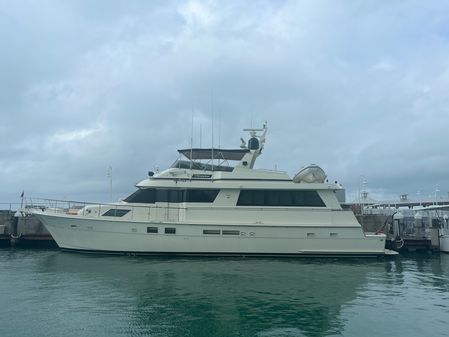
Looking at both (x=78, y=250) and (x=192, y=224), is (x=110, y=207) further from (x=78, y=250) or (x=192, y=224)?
(x=192, y=224)

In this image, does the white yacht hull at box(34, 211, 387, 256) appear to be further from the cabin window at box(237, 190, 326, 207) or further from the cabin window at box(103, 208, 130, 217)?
the cabin window at box(237, 190, 326, 207)

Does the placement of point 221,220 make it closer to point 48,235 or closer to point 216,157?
point 216,157

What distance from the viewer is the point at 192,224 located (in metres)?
16.2

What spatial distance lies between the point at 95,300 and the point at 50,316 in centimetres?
139

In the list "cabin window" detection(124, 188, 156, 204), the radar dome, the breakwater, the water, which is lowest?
the water

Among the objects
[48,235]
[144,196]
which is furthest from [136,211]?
[48,235]

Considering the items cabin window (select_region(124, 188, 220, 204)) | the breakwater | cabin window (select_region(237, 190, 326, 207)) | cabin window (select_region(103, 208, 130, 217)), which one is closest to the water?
cabin window (select_region(103, 208, 130, 217))

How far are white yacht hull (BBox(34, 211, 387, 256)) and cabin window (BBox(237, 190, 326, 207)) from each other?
0.97 metres

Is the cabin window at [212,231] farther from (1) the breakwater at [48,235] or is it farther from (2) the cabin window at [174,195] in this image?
(1) the breakwater at [48,235]

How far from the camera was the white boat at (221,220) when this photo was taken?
53.3ft

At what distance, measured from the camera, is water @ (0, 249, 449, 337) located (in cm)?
756

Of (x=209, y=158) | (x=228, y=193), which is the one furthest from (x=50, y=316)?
(x=209, y=158)

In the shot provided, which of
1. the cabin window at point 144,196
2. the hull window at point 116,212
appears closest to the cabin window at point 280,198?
the cabin window at point 144,196

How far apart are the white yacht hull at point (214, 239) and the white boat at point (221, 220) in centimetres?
4
